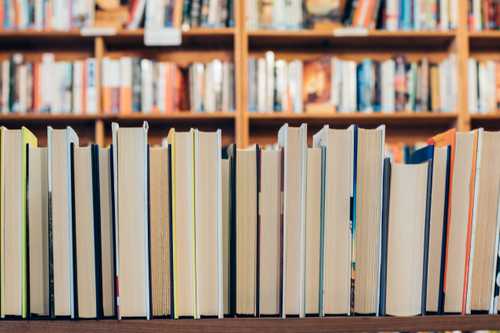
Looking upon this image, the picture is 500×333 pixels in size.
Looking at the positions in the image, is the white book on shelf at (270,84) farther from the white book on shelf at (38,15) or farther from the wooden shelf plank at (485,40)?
the white book on shelf at (38,15)

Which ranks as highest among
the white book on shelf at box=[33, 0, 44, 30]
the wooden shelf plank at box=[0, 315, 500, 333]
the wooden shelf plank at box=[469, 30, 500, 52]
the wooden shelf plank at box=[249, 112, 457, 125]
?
the white book on shelf at box=[33, 0, 44, 30]

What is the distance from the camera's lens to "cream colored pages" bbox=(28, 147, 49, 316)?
769 millimetres

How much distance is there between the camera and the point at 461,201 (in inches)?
31.0

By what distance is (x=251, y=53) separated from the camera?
10.2 ft

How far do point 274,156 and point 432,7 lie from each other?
7.80ft

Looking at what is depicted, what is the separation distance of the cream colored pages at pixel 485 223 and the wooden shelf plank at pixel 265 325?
3cm

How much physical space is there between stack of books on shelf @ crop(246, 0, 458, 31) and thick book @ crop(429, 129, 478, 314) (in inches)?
86.1

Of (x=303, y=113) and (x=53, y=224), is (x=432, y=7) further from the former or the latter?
(x=53, y=224)

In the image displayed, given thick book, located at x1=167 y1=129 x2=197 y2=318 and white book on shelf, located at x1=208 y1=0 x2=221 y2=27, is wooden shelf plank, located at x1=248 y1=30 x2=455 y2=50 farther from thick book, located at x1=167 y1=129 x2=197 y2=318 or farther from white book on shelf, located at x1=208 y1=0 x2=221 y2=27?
thick book, located at x1=167 y1=129 x2=197 y2=318

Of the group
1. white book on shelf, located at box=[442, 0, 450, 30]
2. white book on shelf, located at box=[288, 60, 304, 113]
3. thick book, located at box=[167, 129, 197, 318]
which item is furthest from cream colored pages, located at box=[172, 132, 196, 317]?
white book on shelf, located at box=[442, 0, 450, 30]

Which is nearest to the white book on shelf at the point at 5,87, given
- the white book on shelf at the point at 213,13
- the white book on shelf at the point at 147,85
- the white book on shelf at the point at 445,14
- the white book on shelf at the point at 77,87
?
the white book on shelf at the point at 77,87

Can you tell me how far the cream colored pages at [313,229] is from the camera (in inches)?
30.2

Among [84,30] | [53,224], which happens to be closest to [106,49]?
[84,30]

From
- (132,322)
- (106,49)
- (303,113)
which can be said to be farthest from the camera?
(106,49)
